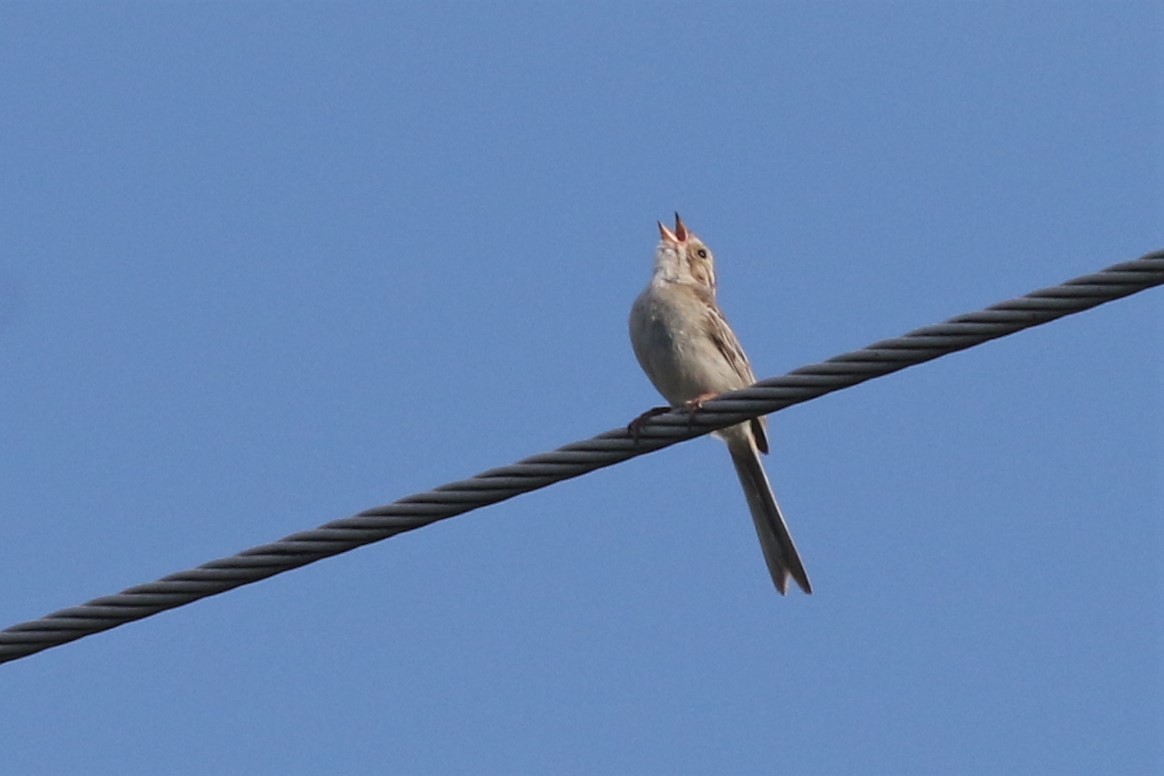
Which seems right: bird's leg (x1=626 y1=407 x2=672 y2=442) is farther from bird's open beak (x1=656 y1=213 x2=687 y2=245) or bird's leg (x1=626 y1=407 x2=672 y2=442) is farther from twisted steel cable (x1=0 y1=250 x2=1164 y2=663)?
bird's open beak (x1=656 y1=213 x2=687 y2=245)

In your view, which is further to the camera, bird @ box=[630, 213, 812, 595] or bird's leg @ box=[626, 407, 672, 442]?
bird @ box=[630, 213, 812, 595]

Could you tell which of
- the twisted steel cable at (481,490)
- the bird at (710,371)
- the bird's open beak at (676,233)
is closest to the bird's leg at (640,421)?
the twisted steel cable at (481,490)

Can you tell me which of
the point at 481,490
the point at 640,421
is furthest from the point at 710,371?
the point at 481,490

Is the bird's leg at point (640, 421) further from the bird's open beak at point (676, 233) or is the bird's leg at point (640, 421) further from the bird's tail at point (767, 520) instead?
the bird's open beak at point (676, 233)

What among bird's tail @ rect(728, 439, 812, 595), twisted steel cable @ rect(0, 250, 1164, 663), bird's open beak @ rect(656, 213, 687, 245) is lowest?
twisted steel cable @ rect(0, 250, 1164, 663)

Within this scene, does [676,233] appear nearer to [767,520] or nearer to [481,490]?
[767,520]

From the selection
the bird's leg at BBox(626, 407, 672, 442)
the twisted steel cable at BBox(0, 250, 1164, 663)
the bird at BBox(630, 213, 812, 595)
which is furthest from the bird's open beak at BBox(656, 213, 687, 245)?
the twisted steel cable at BBox(0, 250, 1164, 663)

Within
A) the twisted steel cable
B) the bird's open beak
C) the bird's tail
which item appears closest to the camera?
the twisted steel cable

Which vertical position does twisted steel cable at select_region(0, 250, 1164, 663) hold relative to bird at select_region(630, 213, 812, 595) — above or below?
below
